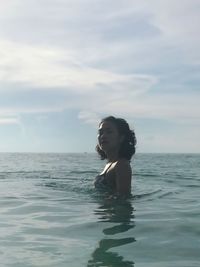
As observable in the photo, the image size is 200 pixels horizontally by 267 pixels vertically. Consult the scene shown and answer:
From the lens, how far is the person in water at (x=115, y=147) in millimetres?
8961

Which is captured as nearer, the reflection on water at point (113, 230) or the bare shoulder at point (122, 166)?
the reflection on water at point (113, 230)

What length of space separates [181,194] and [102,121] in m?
3.12

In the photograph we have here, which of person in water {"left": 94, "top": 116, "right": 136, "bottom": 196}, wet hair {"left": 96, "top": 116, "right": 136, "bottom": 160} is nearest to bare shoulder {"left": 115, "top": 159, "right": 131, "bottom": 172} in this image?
person in water {"left": 94, "top": 116, "right": 136, "bottom": 196}

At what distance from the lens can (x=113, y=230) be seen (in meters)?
6.30

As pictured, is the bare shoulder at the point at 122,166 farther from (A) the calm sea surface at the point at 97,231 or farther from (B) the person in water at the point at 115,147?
(A) the calm sea surface at the point at 97,231

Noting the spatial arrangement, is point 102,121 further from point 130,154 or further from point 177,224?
point 177,224

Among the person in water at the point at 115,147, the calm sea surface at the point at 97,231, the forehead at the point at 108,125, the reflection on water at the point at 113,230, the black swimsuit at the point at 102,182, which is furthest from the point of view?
the black swimsuit at the point at 102,182

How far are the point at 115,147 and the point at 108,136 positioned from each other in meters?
0.30

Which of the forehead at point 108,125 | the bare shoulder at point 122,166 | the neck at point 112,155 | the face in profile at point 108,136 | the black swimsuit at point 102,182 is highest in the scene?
the forehead at point 108,125

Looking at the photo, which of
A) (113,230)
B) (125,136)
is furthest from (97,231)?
(125,136)

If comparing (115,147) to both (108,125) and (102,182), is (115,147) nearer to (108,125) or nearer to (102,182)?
(108,125)

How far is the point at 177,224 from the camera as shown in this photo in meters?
6.80

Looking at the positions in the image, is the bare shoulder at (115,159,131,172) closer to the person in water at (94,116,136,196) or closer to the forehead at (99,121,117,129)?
the person in water at (94,116,136,196)

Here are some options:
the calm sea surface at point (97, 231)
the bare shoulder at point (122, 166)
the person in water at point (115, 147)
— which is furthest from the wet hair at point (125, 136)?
the calm sea surface at point (97, 231)
